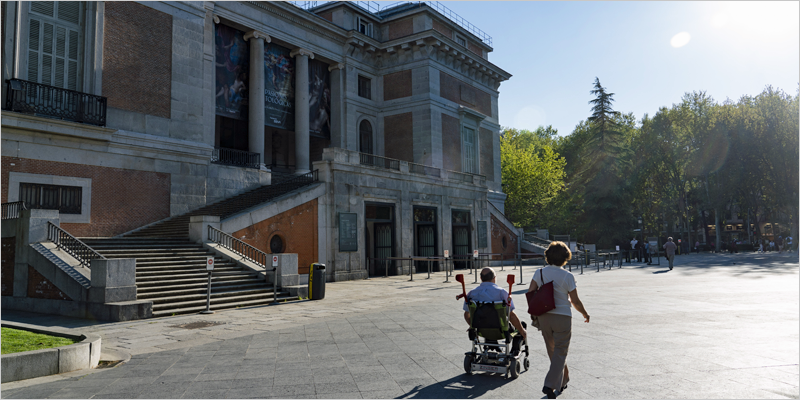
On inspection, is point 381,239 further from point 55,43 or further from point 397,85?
point 55,43

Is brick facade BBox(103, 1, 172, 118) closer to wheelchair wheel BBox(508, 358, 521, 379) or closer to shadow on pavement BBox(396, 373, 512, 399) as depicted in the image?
shadow on pavement BBox(396, 373, 512, 399)

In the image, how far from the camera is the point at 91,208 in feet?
64.5

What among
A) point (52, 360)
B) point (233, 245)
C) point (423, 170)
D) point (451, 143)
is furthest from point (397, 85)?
point (52, 360)

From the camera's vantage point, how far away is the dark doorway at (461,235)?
1222 inches

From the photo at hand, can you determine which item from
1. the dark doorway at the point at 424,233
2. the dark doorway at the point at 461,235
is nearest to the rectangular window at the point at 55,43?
the dark doorway at the point at 424,233

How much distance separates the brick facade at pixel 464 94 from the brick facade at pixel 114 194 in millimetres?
20787

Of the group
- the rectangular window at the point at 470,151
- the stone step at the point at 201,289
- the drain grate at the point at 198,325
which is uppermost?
the rectangular window at the point at 470,151

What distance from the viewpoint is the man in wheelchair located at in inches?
232

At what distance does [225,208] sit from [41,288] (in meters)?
9.44

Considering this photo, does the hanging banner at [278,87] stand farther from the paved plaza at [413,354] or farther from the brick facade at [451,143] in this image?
the paved plaza at [413,354]

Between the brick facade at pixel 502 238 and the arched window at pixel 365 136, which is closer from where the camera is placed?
the brick facade at pixel 502 238

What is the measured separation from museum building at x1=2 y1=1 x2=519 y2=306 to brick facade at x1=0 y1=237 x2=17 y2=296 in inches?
173

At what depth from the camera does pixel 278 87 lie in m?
30.1

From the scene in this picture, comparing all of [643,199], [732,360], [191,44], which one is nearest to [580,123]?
[643,199]
